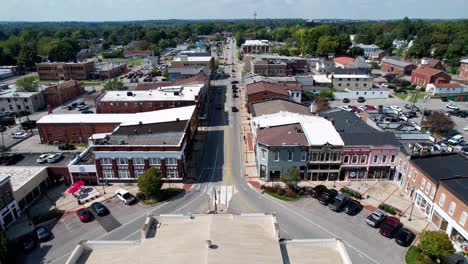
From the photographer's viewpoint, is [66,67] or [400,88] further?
[66,67]

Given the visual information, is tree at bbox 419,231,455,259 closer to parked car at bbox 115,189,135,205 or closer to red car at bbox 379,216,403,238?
red car at bbox 379,216,403,238

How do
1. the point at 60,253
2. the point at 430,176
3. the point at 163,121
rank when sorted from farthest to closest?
the point at 163,121 → the point at 430,176 → the point at 60,253

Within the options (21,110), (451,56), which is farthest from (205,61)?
(451,56)

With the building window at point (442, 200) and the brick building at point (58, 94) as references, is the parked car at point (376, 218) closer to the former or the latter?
the building window at point (442, 200)

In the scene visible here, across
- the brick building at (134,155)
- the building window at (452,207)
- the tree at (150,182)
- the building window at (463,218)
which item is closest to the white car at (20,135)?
the brick building at (134,155)

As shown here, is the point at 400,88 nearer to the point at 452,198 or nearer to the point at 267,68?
the point at 267,68

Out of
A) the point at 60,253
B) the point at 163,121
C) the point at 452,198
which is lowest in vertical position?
the point at 60,253

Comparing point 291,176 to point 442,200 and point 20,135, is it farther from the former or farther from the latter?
point 20,135
